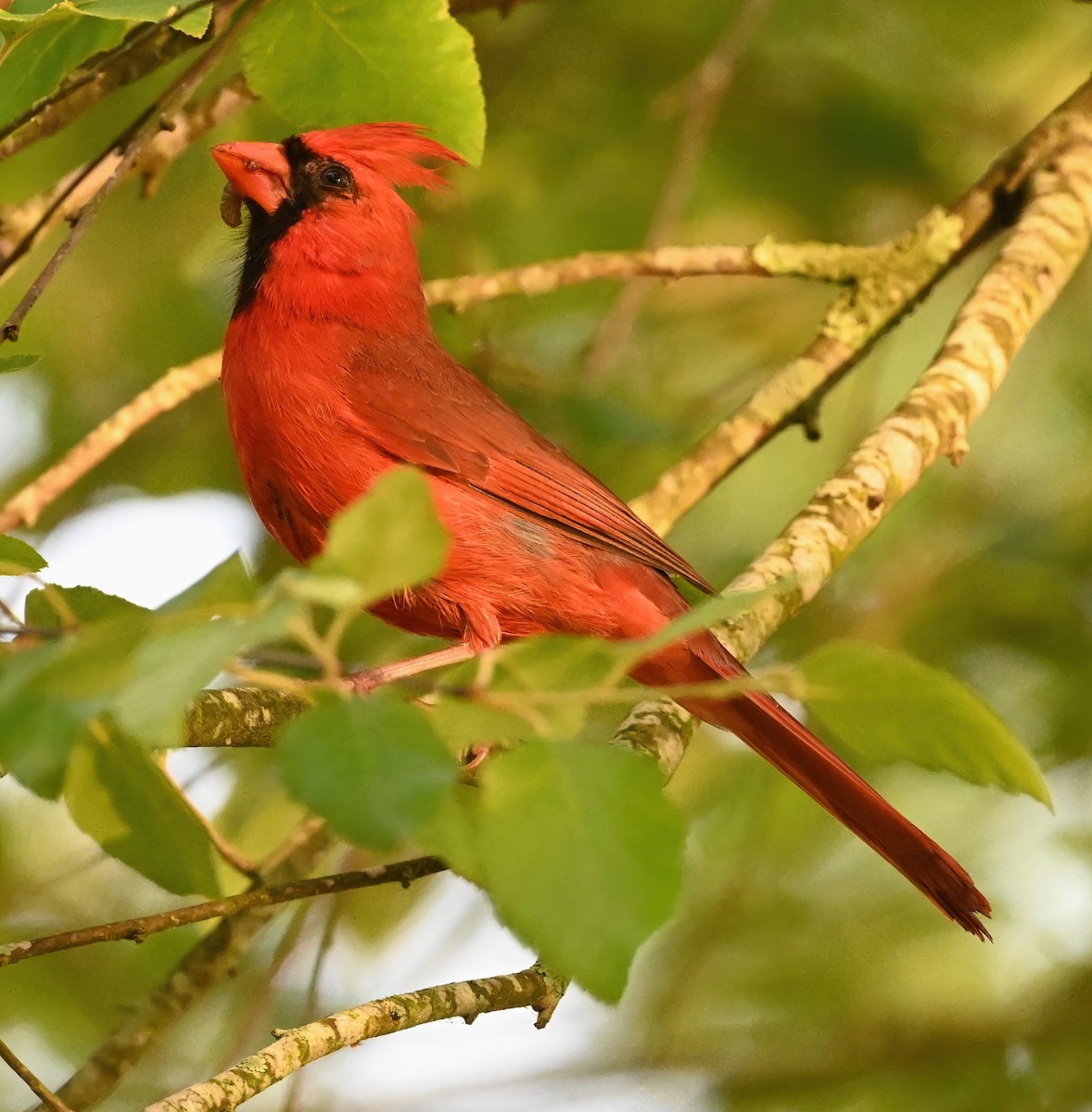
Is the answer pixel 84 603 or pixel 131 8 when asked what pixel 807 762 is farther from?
pixel 131 8

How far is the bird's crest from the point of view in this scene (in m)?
2.64

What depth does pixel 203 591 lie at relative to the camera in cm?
173

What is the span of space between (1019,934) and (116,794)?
2.51 m

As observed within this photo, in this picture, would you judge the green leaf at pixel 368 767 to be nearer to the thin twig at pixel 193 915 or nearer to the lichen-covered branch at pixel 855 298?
the thin twig at pixel 193 915

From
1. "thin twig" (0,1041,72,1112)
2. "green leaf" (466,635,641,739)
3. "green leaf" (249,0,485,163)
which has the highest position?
"green leaf" (249,0,485,163)

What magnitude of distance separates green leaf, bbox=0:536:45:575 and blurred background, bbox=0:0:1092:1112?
1.57 m

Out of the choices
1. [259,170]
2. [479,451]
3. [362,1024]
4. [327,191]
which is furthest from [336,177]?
[362,1024]

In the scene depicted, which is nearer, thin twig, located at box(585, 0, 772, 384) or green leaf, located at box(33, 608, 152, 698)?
green leaf, located at box(33, 608, 152, 698)

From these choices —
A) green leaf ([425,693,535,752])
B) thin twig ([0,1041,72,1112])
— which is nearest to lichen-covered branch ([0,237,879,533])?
thin twig ([0,1041,72,1112])

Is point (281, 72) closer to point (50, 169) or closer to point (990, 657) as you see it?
point (50, 169)

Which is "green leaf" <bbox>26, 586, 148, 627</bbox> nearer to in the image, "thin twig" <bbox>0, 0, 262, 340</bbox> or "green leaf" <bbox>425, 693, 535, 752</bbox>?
"thin twig" <bbox>0, 0, 262, 340</bbox>

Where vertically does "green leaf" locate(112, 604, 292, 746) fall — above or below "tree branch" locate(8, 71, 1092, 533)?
below

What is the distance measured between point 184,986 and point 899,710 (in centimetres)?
171

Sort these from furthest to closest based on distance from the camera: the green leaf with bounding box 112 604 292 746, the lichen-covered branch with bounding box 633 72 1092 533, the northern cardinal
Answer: the lichen-covered branch with bounding box 633 72 1092 533 < the northern cardinal < the green leaf with bounding box 112 604 292 746
